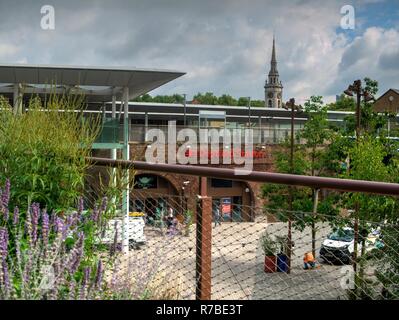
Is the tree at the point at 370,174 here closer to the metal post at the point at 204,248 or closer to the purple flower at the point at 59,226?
the metal post at the point at 204,248

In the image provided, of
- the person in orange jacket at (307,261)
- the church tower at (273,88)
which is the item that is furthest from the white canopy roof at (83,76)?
the church tower at (273,88)

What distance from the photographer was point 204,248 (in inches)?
110

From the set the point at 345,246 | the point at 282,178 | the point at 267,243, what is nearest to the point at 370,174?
the point at 345,246

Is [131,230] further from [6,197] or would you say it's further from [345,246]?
[345,246]

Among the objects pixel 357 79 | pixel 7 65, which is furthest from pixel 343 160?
pixel 7 65

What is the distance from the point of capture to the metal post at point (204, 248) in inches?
110

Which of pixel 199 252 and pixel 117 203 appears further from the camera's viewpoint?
pixel 117 203

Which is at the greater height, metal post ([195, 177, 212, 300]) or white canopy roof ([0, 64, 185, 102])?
white canopy roof ([0, 64, 185, 102])

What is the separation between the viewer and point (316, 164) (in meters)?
20.5

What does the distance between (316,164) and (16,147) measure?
59.7ft

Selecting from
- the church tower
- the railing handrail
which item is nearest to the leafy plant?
the railing handrail

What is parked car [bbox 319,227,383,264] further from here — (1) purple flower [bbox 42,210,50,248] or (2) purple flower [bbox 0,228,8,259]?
(2) purple flower [bbox 0,228,8,259]

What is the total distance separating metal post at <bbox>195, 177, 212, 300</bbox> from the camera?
278 centimetres
